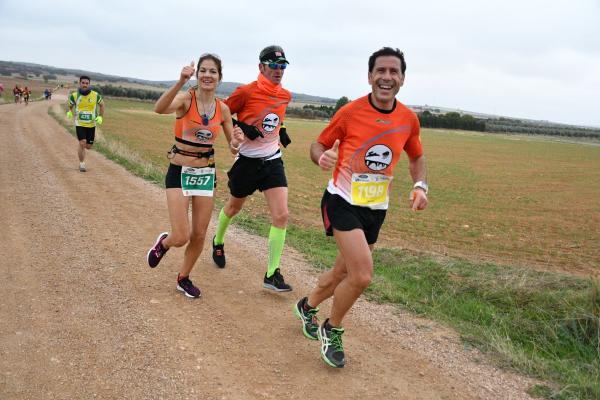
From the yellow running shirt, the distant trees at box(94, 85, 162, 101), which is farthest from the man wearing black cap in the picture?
the distant trees at box(94, 85, 162, 101)

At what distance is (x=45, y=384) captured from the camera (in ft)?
11.0

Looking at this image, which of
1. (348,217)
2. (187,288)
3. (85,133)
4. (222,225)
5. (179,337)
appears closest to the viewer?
(348,217)

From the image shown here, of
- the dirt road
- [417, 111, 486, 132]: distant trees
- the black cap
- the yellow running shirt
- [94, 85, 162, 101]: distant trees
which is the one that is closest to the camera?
the dirt road

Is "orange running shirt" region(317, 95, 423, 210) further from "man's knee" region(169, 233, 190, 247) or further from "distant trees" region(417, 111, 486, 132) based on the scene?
"distant trees" region(417, 111, 486, 132)

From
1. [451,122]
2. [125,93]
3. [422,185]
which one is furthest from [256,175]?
[451,122]

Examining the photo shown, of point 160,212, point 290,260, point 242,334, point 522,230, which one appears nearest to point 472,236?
point 522,230

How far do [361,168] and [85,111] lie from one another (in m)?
11.1

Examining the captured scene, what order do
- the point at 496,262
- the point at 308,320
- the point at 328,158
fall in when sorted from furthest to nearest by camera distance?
the point at 496,262
the point at 308,320
the point at 328,158

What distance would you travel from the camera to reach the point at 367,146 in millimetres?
3848

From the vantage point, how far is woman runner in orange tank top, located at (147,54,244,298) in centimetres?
480

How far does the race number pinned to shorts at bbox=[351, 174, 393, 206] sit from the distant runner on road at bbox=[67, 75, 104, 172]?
10.6 m

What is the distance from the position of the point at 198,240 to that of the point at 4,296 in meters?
1.92

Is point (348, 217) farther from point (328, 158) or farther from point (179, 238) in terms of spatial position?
point (179, 238)

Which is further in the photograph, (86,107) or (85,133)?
(86,107)
